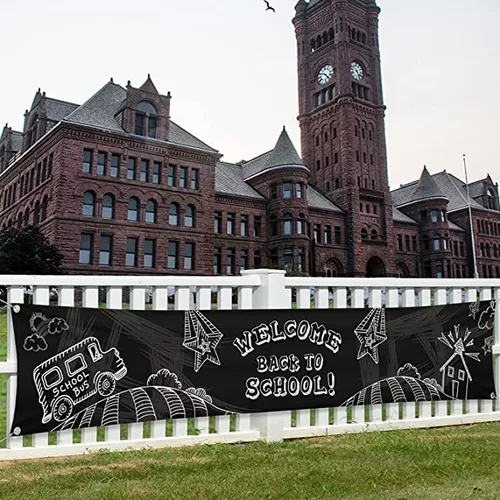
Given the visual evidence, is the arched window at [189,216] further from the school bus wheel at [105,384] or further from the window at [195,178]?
the school bus wheel at [105,384]

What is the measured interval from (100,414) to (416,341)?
130 inches

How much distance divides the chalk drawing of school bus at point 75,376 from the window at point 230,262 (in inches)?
1490

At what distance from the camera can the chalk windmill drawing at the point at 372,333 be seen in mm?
5129

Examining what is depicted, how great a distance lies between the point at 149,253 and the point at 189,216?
4.67 meters

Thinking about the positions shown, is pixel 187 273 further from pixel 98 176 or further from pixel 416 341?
Answer: pixel 416 341

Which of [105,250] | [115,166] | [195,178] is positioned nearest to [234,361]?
[105,250]

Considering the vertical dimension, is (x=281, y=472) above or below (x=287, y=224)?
below

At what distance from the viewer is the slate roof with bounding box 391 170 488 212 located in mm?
64006

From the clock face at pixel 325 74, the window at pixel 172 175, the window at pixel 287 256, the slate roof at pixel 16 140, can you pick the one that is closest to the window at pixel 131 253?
the window at pixel 172 175

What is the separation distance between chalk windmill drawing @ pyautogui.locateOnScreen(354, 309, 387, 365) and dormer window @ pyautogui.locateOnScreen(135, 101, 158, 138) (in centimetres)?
3434

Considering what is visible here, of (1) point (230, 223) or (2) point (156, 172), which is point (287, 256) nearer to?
(1) point (230, 223)

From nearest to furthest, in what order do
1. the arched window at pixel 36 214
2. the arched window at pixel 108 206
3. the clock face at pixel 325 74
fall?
the arched window at pixel 108 206, the arched window at pixel 36 214, the clock face at pixel 325 74

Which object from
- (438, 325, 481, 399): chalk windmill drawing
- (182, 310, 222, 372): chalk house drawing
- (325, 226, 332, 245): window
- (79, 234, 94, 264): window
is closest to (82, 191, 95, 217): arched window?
(79, 234, 94, 264): window

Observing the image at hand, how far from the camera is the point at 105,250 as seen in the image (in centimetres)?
3472
